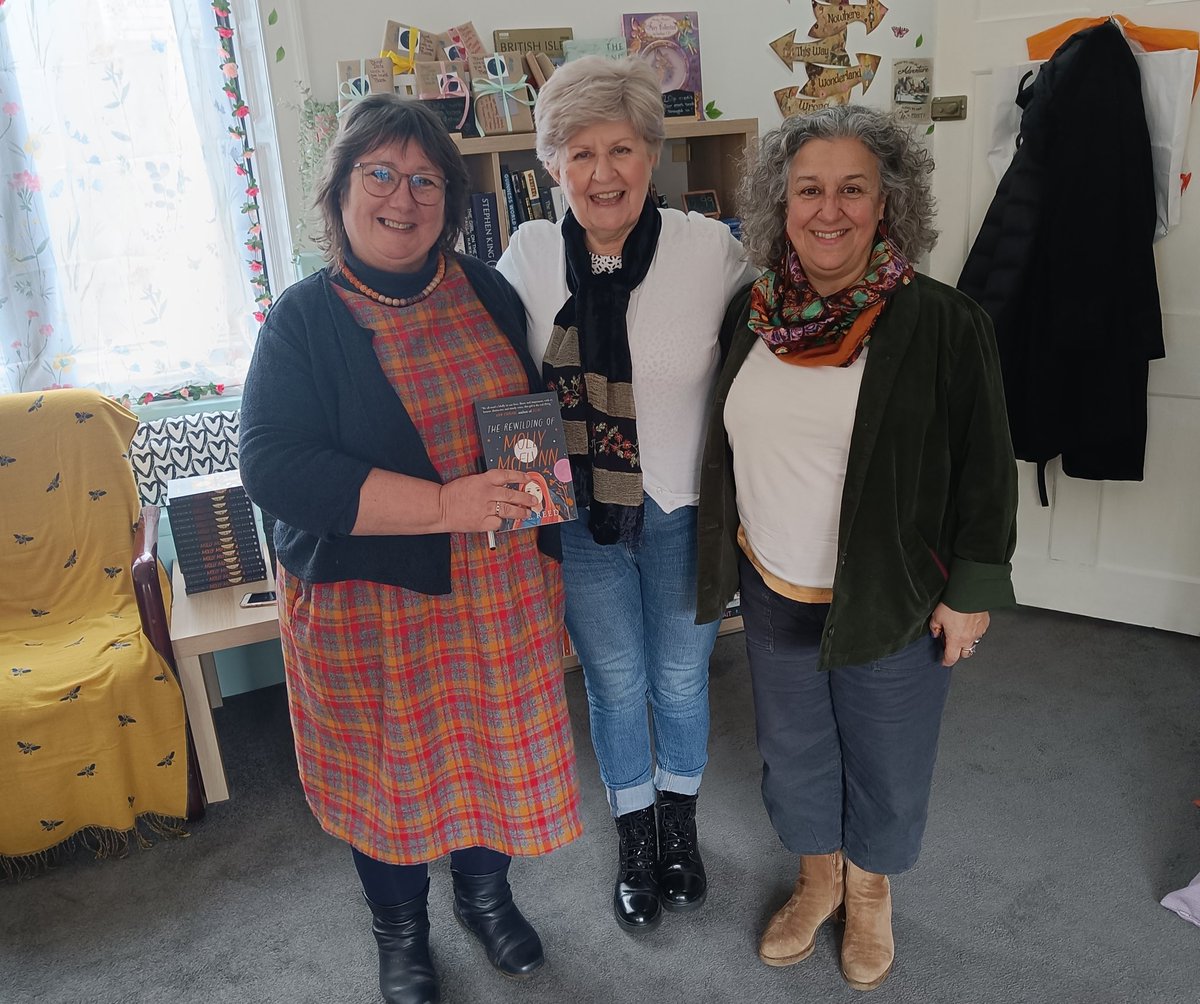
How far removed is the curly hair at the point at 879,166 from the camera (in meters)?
1.34

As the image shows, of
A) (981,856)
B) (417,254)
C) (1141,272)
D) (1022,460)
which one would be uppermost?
(417,254)

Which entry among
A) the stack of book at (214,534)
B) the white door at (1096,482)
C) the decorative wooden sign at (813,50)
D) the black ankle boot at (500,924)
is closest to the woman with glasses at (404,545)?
the black ankle boot at (500,924)

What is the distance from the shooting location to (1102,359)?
2.51 m

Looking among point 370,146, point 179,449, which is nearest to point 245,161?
point 179,449

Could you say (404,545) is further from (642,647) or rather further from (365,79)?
(365,79)

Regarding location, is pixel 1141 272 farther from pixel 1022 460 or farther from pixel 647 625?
pixel 647 625

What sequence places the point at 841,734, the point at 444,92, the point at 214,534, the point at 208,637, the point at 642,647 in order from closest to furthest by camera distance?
the point at 841,734
the point at 642,647
the point at 208,637
the point at 214,534
the point at 444,92

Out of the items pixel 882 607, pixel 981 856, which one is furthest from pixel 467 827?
pixel 981 856

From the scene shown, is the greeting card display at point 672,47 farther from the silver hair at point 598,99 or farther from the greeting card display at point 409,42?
the silver hair at point 598,99

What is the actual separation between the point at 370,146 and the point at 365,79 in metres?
1.24

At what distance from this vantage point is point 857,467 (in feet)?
4.41

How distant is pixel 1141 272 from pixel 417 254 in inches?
75.7

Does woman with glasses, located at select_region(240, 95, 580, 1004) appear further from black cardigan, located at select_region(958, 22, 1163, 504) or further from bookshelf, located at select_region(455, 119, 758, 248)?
black cardigan, located at select_region(958, 22, 1163, 504)

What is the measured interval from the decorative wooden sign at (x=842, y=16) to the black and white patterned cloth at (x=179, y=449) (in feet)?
6.81
